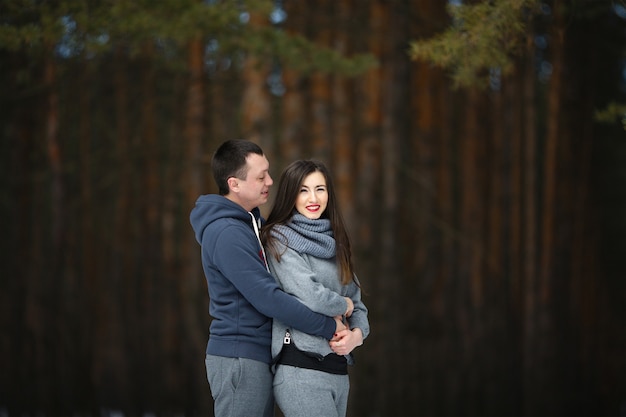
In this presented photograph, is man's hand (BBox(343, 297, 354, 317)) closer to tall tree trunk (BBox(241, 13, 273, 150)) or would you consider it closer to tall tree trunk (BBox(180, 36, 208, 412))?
tall tree trunk (BBox(241, 13, 273, 150))

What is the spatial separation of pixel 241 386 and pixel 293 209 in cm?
79

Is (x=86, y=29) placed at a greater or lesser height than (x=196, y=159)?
greater

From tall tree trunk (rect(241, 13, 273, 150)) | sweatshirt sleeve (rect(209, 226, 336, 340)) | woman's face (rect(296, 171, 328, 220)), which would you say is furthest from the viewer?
tall tree trunk (rect(241, 13, 273, 150))

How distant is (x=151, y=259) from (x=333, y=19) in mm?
5167

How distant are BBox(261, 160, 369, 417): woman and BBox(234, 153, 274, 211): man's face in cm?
10

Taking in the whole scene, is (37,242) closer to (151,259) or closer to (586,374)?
(151,259)

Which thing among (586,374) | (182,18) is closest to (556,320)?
(586,374)

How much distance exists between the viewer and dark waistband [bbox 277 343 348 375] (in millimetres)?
3273

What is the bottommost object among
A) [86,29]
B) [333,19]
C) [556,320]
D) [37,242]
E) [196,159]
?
[556,320]

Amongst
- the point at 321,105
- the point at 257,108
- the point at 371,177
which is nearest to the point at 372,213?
the point at 371,177

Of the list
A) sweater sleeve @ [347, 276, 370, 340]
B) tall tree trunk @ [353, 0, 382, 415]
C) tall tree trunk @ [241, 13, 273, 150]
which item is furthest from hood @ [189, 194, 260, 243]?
tall tree trunk @ [353, 0, 382, 415]

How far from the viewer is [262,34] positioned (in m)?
6.62

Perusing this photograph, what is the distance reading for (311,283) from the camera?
3.24 meters

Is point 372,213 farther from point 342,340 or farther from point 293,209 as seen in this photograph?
point 342,340
